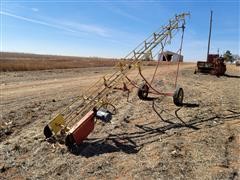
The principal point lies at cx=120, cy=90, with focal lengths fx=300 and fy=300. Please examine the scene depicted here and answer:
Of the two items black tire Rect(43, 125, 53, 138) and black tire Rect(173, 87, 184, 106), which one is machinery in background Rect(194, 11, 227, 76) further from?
black tire Rect(43, 125, 53, 138)

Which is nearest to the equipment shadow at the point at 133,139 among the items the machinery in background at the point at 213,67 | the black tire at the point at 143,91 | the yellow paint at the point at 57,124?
the yellow paint at the point at 57,124

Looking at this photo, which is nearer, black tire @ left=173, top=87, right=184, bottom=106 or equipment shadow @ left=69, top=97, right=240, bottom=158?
equipment shadow @ left=69, top=97, right=240, bottom=158

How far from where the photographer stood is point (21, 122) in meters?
10.4

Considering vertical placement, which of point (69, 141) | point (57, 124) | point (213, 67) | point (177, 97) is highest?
point (213, 67)

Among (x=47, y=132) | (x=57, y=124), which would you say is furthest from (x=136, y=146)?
(x=47, y=132)

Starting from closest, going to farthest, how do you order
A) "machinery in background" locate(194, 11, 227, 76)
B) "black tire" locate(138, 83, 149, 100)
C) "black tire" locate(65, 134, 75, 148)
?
"black tire" locate(65, 134, 75, 148) → "black tire" locate(138, 83, 149, 100) → "machinery in background" locate(194, 11, 227, 76)

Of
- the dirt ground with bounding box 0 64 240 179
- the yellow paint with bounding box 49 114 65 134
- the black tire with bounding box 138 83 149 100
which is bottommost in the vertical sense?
the dirt ground with bounding box 0 64 240 179

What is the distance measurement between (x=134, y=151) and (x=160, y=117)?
10.1ft

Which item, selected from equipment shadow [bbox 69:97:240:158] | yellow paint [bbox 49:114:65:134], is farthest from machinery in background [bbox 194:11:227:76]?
yellow paint [bbox 49:114:65:134]

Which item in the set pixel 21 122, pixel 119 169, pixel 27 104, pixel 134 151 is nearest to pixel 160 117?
pixel 134 151

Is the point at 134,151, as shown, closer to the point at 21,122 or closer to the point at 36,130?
the point at 36,130

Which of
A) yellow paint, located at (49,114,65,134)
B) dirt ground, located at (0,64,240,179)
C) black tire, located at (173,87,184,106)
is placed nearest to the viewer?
dirt ground, located at (0,64,240,179)

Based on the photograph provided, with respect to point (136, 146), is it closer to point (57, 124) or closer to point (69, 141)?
point (69, 141)

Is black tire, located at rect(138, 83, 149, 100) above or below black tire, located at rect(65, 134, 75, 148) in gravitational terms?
above
